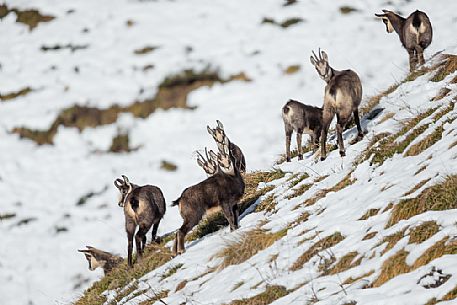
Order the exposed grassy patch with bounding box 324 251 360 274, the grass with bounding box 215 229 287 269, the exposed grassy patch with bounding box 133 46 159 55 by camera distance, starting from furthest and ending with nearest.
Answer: the exposed grassy patch with bounding box 133 46 159 55
the grass with bounding box 215 229 287 269
the exposed grassy patch with bounding box 324 251 360 274

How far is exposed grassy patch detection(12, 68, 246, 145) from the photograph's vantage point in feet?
181

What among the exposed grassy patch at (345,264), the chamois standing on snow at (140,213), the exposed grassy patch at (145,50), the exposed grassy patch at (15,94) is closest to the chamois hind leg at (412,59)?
the chamois standing on snow at (140,213)

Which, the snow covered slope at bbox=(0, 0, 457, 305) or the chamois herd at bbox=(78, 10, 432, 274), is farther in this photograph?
the chamois herd at bbox=(78, 10, 432, 274)

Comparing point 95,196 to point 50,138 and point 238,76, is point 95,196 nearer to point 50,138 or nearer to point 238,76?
point 50,138

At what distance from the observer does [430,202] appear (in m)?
7.72

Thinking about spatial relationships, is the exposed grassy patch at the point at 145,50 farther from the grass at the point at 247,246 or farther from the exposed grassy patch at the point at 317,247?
the exposed grassy patch at the point at 317,247

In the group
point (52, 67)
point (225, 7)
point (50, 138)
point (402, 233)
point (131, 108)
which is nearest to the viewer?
point (402, 233)

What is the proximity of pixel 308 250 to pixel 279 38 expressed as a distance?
53846mm

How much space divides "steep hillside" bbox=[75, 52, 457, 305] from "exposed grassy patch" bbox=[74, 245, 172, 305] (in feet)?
0.12

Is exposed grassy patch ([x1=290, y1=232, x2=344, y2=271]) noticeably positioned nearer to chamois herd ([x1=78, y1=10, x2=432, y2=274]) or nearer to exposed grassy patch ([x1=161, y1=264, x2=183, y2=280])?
exposed grassy patch ([x1=161, y1=264, x2=183, y2=280])

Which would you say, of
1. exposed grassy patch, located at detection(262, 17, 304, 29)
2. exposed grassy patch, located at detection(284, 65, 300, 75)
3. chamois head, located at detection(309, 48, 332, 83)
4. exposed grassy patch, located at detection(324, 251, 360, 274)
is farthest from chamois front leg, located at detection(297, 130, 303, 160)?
exposed grassy patch, located at detection(262, 17, 304, 29)

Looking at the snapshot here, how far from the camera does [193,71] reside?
61.8m

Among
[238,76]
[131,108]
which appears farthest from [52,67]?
[238,76]

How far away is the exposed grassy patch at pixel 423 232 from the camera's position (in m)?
7.25
